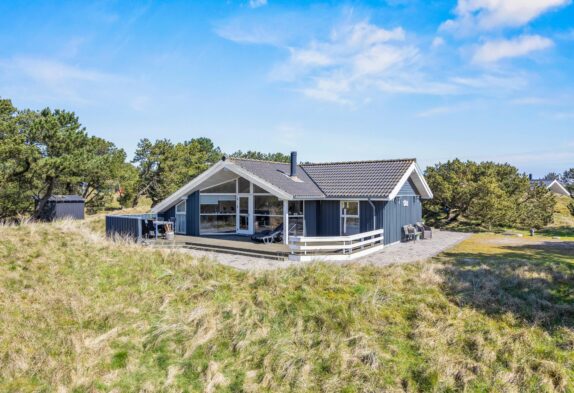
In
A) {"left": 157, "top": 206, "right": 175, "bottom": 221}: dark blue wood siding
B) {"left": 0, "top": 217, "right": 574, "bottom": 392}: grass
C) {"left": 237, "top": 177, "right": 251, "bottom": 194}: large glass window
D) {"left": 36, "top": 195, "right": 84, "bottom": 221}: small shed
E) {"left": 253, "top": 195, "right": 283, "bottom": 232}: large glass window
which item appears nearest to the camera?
{"left": 0, "top": 217, "right": 574, "bottom": 392}: grass

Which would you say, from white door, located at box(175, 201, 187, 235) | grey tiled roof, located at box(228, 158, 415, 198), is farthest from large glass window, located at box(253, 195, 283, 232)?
white door, located at box(175, 201, 187, 235)

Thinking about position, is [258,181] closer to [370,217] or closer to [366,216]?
[366,216]

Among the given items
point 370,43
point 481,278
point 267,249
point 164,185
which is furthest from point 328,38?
point 164,185

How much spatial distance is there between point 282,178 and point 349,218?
384cm

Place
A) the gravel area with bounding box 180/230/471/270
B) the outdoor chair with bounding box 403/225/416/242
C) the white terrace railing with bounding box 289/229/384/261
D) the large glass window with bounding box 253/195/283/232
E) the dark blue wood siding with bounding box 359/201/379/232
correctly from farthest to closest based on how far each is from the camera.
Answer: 1. the outdoor chair with bounding box 403/225/416/242
2. the large glass window with bounding box 253/195/283/232
3. the dark blue wood siding with bounding box 359/201/379/232
4. the white terrace railing with bounding box 289/229/384/261
5. the gravel area with bounding box 180/230/471/270

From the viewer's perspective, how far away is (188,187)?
58.4 ft

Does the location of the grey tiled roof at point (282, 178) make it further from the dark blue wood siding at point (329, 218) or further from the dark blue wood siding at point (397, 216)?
the dark blue wood siding at point (397, 216)

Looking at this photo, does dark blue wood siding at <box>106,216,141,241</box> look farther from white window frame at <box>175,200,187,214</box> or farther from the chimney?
the chimney

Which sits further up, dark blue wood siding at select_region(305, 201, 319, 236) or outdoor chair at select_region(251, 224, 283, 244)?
dark blue wood siding at select_region(305, 201, 319, 236)

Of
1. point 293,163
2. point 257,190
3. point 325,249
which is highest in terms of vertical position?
point 293,163

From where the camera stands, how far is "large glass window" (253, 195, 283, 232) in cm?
1720

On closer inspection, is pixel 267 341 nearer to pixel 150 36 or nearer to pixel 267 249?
pixel 267 249

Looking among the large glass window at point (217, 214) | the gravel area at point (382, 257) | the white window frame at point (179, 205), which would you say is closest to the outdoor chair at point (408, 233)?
the gravel area at point (382, 257)

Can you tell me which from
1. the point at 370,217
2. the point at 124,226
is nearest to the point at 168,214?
the point at 124,226
